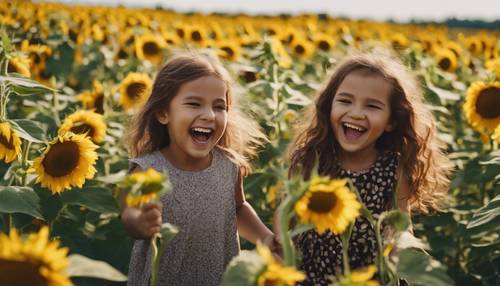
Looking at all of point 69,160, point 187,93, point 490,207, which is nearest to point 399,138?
point 490,207

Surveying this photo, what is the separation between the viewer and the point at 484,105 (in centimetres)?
354

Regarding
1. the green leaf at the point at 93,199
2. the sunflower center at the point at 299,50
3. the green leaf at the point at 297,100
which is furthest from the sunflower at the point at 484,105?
the sunflower center at the point at 299,50


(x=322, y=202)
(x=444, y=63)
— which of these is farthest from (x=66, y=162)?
(x=444, y=63)

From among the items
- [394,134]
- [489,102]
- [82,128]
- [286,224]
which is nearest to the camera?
[286,224]

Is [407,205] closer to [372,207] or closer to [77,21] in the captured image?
[372,207]

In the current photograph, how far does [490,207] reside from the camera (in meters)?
2.44

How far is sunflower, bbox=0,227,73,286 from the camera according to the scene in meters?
1.19

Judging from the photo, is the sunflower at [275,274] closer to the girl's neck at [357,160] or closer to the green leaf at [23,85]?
the girl's neck at [357,160]

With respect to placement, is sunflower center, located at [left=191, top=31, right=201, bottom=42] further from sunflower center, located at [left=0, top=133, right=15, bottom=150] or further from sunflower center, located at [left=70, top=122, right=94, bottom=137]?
sunflower center, located at [left=0, top=133, right=15, bottom=150]

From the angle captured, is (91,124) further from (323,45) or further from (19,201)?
(323,45)

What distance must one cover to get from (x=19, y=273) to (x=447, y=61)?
591 cm

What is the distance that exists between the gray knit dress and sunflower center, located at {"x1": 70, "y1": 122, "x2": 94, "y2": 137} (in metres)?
0.74

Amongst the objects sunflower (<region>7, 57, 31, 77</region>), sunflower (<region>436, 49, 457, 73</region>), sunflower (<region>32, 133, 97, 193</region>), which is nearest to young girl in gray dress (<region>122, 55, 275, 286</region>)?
sunflower (<region>32, 133, 97, 193</region>)

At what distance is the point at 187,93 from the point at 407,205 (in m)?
0.83
